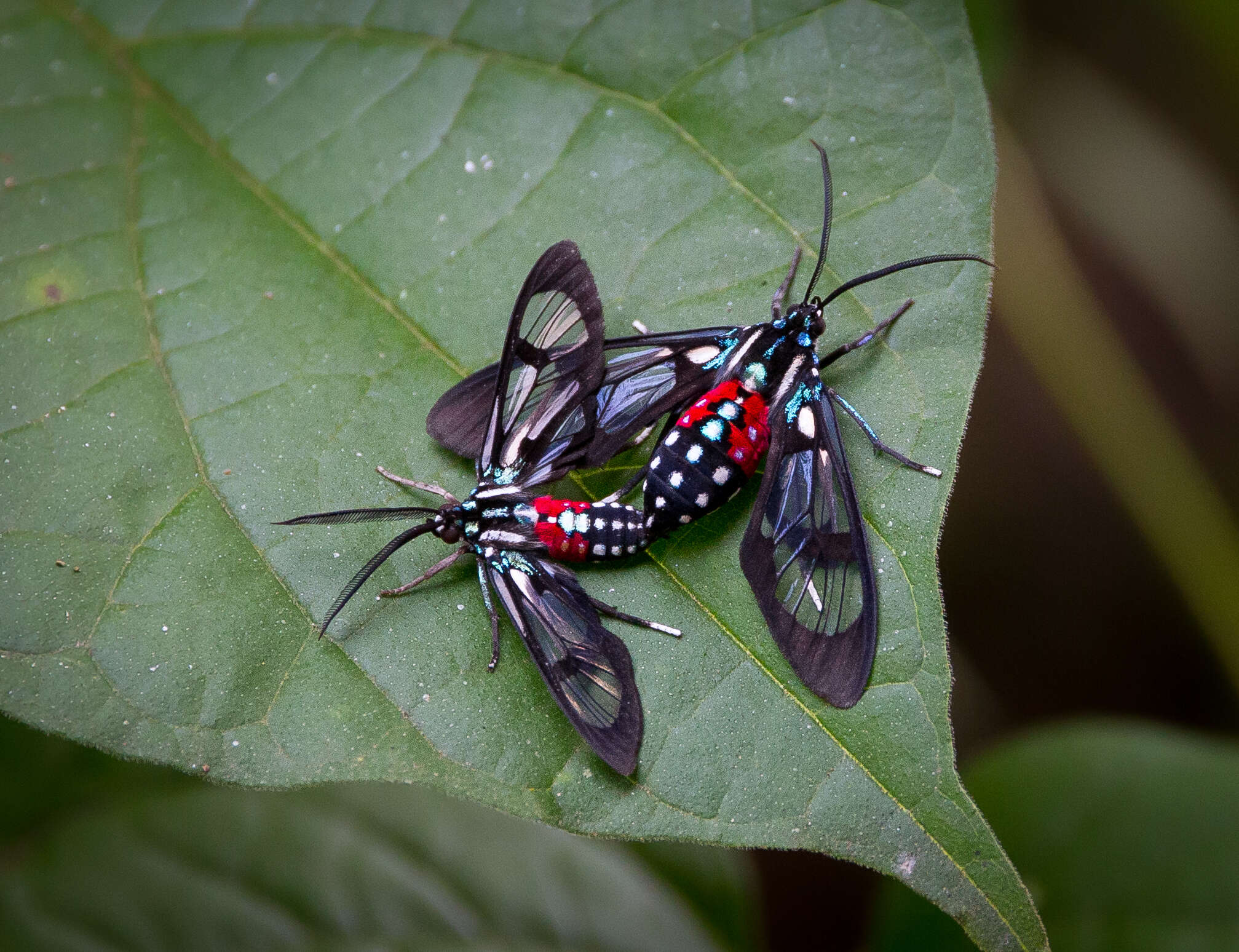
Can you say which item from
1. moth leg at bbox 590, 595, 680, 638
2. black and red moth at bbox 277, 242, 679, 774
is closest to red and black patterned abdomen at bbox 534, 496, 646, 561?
black and red moth at bbox 277, 242, 679, 774

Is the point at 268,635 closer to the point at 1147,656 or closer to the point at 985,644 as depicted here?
the point at 985,644

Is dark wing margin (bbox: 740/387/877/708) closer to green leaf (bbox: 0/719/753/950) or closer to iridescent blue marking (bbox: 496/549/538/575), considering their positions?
iridescent blue marking (bbox: 496/549/538/575)

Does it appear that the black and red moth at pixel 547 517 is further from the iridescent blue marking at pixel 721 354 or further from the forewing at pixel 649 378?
the iridescent blue marking at pixel 721 354

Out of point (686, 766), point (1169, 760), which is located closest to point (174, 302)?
point (686, 766)

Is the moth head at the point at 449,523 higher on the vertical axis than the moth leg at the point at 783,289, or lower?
lower

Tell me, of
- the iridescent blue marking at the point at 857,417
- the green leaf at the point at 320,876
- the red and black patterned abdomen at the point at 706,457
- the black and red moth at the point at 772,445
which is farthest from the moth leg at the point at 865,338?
the green leaf at the point at 320,876

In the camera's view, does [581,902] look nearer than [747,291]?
No

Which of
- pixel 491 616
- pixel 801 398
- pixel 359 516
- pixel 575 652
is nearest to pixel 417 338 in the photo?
pixel 359 516

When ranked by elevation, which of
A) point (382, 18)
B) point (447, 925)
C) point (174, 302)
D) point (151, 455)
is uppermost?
point (382, 18)
